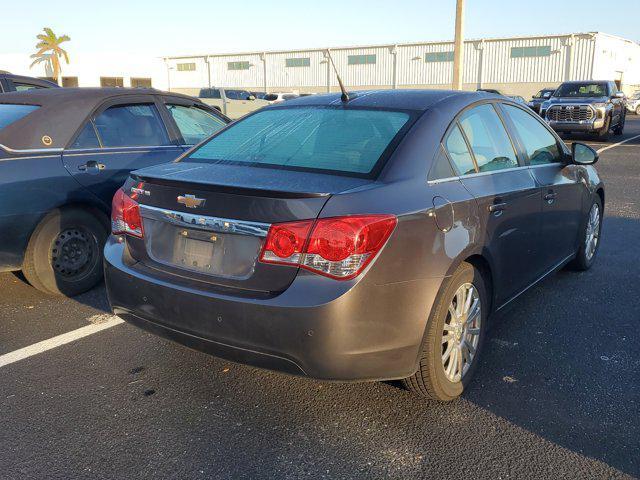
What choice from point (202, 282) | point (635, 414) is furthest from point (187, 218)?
point (635, 414)

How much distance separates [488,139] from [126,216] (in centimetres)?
218

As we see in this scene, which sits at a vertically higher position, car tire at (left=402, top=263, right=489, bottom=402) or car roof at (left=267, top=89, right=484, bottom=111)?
car roof at (left=267, top=89, right=484, bottom=111)

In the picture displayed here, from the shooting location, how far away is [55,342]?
3.92 m

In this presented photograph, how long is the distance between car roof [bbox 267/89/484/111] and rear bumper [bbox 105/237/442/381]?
1.13 m

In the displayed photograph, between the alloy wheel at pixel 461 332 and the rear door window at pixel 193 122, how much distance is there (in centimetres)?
339

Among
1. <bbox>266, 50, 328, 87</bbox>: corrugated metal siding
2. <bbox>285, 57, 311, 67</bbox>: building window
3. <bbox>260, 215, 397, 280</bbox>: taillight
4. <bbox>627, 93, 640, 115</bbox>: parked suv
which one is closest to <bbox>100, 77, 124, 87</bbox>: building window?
<bbox>266, 50, 328, 87</bbox>: corrugated metal siding

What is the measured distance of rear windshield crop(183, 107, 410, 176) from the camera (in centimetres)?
303

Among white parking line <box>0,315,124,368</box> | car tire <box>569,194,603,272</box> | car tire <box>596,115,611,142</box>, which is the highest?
car tire <box>596,115,611,142</box>

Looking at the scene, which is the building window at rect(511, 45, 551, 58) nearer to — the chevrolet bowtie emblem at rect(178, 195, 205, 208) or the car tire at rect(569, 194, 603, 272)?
the car tire at rect(569, 194, 603, 272)

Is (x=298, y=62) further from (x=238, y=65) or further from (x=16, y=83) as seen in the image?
(x=16, y=83)

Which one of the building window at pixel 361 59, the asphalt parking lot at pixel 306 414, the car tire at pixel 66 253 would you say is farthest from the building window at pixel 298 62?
the asphalt parking lot at pixel 306 414

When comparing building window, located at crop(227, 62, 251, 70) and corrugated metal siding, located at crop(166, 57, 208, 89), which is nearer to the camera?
building window, located at crop(227, 62, 251, 70)

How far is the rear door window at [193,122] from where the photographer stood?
5805 millimetres

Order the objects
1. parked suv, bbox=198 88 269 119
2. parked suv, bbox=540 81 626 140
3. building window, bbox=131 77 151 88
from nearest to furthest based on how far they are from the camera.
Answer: parked suv, bbox=540 81 626 140 < parked suv, bbox=198 88 269 119 < building window, bbox=131 77 151 88
